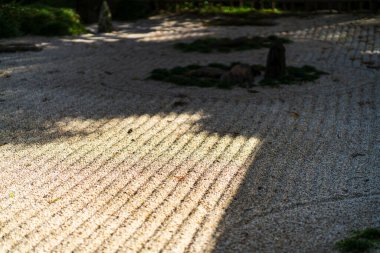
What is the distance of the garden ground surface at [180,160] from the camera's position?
4.00 metres

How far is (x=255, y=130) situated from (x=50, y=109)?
97.2 inches

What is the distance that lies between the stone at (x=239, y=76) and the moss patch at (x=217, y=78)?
9 centimetres

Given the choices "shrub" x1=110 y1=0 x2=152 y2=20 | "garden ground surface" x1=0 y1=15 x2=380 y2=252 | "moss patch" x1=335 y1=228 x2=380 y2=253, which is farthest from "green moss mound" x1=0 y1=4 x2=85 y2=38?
"moss patch" x1=335 y1=228 x2=380 y2=253

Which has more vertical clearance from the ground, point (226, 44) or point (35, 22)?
point (35, 22)

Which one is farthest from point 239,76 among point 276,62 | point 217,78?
point 276,62

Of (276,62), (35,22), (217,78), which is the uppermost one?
(35,22)

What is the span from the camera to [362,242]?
143 inches

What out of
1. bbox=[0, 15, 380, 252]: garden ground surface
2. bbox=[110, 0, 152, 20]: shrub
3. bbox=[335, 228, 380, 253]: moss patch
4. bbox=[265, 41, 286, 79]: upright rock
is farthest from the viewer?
bbox=[110, 0, 152, 20]: shrub

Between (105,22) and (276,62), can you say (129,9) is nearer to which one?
(105,22)

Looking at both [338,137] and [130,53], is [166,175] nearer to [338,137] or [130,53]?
[338,137]

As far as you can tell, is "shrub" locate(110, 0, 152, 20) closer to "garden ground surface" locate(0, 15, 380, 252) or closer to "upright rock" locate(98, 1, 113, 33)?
"upright rock" locate(98, 1, 113, 33)

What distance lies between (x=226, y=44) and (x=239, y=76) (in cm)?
284

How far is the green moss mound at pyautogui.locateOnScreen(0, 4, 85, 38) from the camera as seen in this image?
39.7 ft

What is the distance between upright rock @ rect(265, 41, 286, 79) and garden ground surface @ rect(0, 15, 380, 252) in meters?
0.49
